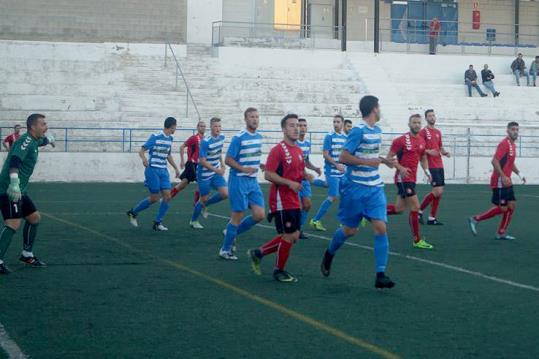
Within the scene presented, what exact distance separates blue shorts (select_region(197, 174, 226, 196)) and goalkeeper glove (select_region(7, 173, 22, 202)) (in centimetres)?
603

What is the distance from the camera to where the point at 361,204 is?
10508 mm

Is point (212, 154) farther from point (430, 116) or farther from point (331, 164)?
point (430, 116)

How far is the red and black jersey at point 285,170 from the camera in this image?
35.4ft

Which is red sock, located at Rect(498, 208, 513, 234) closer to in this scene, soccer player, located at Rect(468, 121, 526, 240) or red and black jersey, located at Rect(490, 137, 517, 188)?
soccer player, located at Rect(468, 121, 526, 240)

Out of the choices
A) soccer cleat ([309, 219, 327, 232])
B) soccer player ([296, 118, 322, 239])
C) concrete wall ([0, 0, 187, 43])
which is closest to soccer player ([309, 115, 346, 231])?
soccer cleat ([309, 219, 327, 232])

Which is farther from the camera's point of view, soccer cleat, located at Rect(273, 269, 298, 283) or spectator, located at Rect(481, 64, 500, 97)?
spectator, located at Rect(481, 64, 500, 97)

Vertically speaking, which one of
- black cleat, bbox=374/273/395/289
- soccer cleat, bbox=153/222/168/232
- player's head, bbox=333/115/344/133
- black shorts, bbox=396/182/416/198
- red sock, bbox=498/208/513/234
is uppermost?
→ player's head, bbox=333/115/344/133

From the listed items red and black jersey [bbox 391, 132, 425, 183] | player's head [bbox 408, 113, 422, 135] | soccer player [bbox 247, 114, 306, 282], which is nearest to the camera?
soccer player [bbox 247, 114, 306, 282]

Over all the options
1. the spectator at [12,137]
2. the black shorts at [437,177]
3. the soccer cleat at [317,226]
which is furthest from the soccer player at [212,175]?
the spectator at [12,137]

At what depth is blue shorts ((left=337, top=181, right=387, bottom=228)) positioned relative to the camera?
1043cm

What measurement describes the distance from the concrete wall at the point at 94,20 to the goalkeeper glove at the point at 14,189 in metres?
29.4

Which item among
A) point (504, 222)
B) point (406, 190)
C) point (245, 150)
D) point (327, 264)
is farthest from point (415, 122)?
point (327, 264)

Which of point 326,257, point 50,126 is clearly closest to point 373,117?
point 326,257

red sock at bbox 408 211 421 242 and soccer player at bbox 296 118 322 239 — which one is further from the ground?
soccer player at bbox 296 118 322 239
